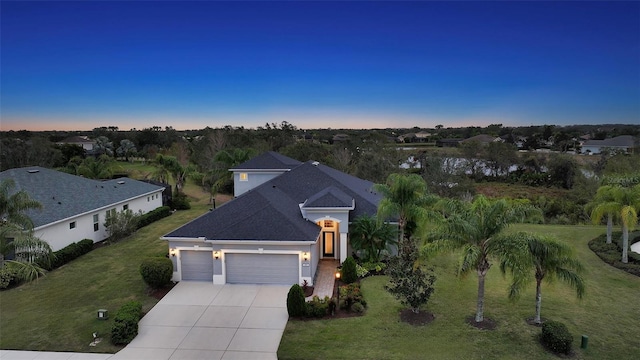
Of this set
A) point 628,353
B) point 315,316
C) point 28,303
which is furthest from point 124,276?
point 628,353

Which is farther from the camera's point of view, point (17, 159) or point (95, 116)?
point (17, 159)

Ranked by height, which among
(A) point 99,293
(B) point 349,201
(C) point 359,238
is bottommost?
(A) point 99,293

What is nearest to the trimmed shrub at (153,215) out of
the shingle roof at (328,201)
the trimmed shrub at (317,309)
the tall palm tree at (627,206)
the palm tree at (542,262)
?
the shingle roof at (328,201)

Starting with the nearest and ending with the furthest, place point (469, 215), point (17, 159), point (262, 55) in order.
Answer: point (469, 215), point (262, 55), point (17, 159)

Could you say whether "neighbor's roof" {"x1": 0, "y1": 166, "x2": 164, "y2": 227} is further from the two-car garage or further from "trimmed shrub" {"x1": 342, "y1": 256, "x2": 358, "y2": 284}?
"trimmed shrub" {"x1": 342, "y1": 256, "x2": 358, "y2": 284}

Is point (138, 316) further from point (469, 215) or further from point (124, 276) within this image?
point (469, 215)

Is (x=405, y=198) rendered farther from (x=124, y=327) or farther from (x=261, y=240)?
(x=124, y=327)
